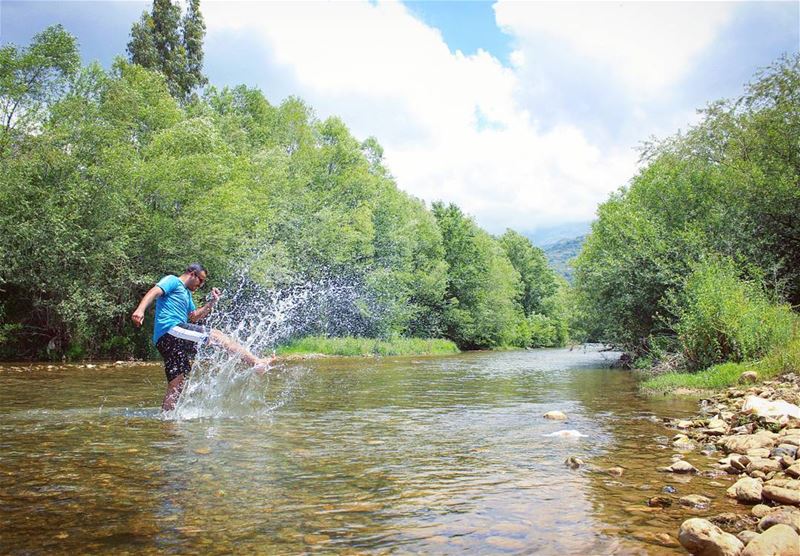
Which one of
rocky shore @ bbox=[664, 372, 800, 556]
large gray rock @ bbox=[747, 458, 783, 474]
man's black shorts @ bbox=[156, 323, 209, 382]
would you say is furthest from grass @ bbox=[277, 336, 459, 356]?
large gray rock @ bbox=[747, 458, 783, 474]

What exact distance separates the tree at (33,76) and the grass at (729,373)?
93.5ft

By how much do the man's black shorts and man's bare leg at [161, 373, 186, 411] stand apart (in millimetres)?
114

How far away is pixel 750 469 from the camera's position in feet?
21.7

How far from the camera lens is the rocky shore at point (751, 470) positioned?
4156 millimetres

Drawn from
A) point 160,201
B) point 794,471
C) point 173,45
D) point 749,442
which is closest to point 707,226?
point 749,442

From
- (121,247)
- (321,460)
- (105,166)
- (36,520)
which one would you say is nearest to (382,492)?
(321,460)

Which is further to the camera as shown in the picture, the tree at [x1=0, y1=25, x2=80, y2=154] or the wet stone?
the tree at [x1=0, y1=25, x2=80, y2=154]

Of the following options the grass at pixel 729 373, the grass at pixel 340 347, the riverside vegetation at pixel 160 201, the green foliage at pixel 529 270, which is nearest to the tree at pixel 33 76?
the riverside vegetation at pixel 160 201

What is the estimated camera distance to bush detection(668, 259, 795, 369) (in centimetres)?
1639

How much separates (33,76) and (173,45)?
1196 inches

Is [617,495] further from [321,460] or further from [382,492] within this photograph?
[321,460]

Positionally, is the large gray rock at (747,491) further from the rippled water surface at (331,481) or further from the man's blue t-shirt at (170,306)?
the man's blue t-shirt at (170,306)

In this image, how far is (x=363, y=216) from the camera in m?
48.7

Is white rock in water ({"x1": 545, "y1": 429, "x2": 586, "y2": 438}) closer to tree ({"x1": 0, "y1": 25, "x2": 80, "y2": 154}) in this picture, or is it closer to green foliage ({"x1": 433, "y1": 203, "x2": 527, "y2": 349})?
tree ({"x1": 0, "y1": 25, "x2": 80, "y2": 154})
